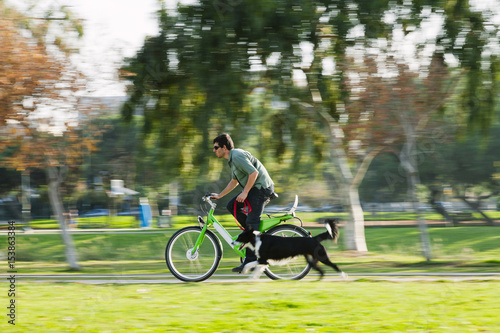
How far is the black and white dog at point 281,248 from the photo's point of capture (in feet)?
25.9

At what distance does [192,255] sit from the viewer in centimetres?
852

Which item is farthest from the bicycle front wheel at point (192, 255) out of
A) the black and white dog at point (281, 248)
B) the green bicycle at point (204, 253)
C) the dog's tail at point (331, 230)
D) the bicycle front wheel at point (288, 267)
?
the dog's tail at point (331, 230)

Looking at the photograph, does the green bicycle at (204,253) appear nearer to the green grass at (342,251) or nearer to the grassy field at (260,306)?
the grassy field at (260,306)

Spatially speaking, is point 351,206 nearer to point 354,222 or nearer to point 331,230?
point 354,222

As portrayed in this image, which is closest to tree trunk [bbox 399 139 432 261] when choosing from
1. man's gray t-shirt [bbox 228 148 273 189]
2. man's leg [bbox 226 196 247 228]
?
man's gray t-shirt [bbox 228 148 273 189]

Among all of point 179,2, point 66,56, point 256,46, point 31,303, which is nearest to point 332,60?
point 256,46

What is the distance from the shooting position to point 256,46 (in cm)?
1461

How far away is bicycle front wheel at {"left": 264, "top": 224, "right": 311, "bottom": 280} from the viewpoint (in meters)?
8.32

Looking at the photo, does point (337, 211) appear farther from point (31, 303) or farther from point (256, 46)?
point (31, 303)

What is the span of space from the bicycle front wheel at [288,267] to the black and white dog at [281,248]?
33 centimetres

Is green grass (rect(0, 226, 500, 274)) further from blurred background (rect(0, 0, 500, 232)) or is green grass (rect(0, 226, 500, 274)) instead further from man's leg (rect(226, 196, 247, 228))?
man's leg (rect(226, 196, 247, 228))

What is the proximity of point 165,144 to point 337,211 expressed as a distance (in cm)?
4262

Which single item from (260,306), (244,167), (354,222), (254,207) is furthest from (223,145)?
(354,222)

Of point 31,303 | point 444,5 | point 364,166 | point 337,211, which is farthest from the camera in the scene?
point 337,211
